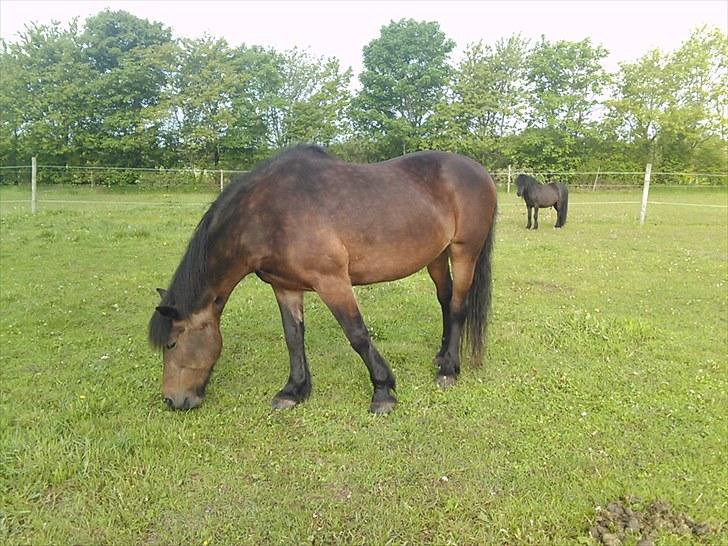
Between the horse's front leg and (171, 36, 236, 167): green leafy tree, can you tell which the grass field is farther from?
(171, 36, 236, 167): green leafy tree

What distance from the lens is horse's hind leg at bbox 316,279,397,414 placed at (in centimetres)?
322

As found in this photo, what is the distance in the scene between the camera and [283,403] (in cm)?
339

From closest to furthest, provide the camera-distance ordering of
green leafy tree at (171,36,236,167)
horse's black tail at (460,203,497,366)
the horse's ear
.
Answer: the horse's ear, horse's black tail at (460,203,497,366), green leafy tree at (171,36,236,167)

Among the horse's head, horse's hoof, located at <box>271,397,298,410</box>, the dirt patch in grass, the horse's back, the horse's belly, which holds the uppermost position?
the horse's back

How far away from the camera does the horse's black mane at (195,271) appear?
3.10m

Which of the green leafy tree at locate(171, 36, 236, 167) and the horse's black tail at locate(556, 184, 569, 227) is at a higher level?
the green leafy tree at locate(171, 36, 236, 167)

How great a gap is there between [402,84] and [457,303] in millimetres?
33575

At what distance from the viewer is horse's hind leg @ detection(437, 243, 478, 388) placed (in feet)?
12.5

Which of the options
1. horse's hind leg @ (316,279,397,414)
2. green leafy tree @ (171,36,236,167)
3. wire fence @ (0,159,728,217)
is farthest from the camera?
green leafy tree @ (171,36,236,167)


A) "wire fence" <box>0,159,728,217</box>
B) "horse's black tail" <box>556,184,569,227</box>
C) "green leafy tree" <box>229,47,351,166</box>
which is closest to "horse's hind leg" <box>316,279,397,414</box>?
"horse's black tail" <box>556,184,569,227</box>

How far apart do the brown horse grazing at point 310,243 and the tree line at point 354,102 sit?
26.0 meters

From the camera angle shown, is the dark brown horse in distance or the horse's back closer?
the horse's back

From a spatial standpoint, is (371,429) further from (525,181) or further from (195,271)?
(525,181)

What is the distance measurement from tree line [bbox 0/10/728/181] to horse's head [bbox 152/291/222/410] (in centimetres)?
2662
